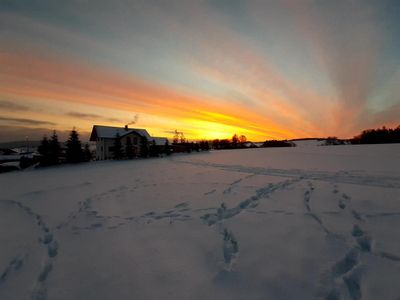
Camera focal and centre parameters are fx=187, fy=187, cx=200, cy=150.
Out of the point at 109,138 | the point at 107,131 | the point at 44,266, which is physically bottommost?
the point at 44,266

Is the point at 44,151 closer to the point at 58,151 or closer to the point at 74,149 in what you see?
the point at 58,151

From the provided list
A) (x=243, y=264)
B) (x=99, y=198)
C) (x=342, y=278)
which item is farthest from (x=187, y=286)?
(x=99, y=198)

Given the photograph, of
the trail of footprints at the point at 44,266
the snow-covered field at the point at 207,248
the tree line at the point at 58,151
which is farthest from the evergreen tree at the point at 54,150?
the trail of footprints at the point at 44,266

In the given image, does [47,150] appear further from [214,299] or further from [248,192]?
[214,299]

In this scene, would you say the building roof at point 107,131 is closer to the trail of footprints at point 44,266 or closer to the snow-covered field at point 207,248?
the snow-covered field at point 207,248

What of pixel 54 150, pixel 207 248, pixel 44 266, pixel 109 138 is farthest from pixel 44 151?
pixel 207 248

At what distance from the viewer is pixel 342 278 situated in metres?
2.48

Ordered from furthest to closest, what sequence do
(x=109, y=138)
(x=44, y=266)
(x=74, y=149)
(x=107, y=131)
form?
(x=107, y=131), (x=109, y=138), (x=74, y=149), (x=44, y=266)

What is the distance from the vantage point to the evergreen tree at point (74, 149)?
2503 centimetres

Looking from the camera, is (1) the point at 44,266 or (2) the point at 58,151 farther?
(2) the point at 58,151

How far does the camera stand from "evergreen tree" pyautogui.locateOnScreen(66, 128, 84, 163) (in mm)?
25031

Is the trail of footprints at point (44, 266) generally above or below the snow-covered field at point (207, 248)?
below

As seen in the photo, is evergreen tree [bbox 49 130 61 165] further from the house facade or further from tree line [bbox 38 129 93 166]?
the house facade

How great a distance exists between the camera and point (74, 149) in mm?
25250
